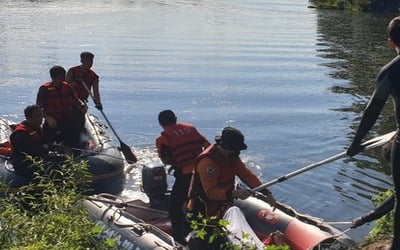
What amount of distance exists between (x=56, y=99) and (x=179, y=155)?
364 cm

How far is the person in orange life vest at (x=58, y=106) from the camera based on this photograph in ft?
34.1

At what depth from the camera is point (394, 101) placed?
18.7 feet

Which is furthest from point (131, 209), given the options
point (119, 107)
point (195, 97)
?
point (195, 97)

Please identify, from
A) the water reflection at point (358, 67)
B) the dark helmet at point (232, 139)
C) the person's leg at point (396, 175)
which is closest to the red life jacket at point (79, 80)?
the water reflection at point (358, 67)

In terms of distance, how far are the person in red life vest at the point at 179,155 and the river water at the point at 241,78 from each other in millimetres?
3152

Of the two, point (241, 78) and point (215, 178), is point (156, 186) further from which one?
point (241, 78)

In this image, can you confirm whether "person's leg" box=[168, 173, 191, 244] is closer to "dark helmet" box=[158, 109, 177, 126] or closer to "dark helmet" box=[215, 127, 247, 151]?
"dark helmet" box=[158, 109, 177, 126]

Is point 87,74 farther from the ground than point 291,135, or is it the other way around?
point 87,74

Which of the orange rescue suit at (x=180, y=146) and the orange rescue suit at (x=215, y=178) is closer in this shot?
the orange rescue suit at (x=215, y=178)

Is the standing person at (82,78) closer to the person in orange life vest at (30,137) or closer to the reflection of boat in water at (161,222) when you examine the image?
the person in orange life vest at (30,137)

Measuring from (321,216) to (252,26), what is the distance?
30326mm

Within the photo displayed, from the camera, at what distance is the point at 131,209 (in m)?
8.38

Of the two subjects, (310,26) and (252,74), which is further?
(310,26)

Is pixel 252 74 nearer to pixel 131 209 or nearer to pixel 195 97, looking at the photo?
pixel 195 97
